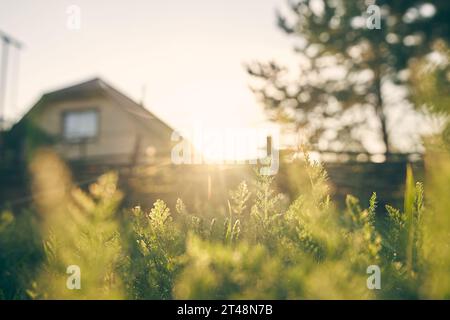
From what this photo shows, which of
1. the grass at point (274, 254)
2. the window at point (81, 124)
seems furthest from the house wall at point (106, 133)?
the grass at point (274, 254)

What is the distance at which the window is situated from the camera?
1873 cm

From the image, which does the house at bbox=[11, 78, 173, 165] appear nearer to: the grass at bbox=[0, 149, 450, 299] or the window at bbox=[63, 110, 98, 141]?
the window at bbox=[63, 110, 98, 141]

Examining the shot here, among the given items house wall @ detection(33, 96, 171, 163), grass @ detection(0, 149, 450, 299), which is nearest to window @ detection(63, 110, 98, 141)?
house wall @ detection(33, 96, 171, 163)

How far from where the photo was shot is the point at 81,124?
62.0 feet

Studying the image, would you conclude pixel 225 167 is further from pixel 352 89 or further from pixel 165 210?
pixel 352 89

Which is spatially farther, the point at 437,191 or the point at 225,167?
the point at 225,167

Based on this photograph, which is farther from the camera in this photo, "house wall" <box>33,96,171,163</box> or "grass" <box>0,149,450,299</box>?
"house wall" <box>33,96,171,163</box>

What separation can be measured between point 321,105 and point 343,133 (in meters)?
1.89

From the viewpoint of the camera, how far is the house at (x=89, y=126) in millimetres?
17562

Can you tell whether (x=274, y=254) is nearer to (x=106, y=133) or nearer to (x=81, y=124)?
(x=106, y=133)

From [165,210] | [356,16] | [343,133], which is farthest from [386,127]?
[165,210]

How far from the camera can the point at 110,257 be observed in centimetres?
108

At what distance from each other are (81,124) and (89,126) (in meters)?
0.46
